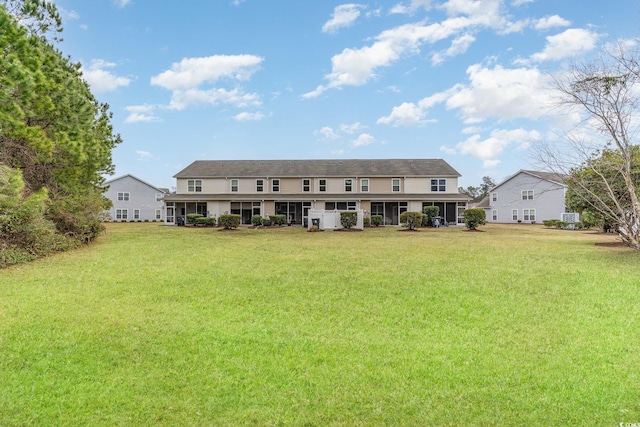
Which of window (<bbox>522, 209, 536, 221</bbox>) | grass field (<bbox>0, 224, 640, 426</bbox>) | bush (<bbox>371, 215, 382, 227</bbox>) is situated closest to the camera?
grass field (<bbox>0, 224, 640, 426</bbox>)

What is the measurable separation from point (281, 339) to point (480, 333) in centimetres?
314

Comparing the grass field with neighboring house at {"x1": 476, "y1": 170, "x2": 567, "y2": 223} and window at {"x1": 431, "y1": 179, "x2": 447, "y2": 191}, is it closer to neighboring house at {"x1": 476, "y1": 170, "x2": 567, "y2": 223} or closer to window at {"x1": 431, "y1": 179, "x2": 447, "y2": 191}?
window at {"x1": 431, "y1": 179, "x2": 447, "y2": 191}

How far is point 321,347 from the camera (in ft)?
16.8

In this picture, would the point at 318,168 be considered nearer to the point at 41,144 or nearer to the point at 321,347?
the point at 41,144

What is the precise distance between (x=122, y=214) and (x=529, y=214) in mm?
51782

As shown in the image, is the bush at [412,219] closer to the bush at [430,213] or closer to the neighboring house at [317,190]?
the bush at [430,213]

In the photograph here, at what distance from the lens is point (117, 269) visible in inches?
423

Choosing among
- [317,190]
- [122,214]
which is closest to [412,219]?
[317,190]

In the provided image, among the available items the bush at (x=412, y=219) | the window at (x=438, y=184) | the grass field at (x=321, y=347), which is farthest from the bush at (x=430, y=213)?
the grass field at (x=321, y=347)

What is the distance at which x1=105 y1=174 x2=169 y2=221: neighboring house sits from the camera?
153 ft

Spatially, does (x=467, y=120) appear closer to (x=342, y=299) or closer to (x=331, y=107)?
(x=331, y=107)

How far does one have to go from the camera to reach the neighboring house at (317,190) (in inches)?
1302

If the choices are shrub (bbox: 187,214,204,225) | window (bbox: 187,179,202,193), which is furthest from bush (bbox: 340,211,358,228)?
window (bbox: 187,179,202,193)

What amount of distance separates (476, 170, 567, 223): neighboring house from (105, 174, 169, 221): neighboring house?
147 ft
